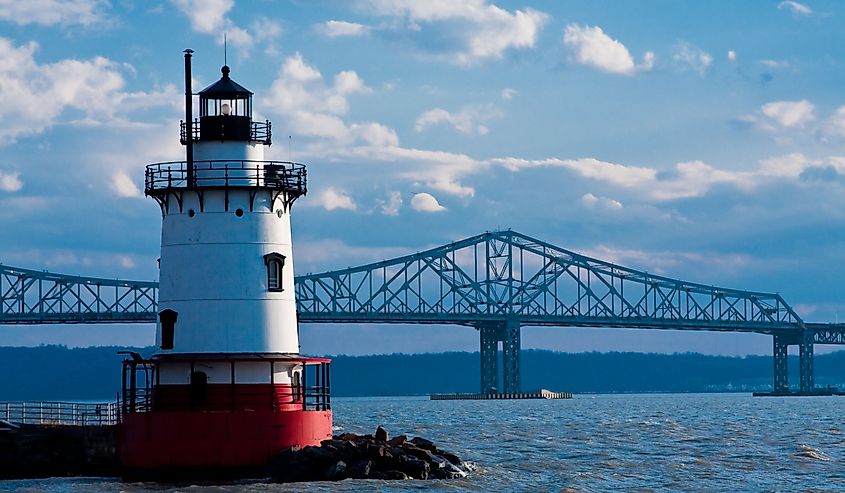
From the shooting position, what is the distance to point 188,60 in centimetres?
2905

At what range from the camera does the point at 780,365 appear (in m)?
164

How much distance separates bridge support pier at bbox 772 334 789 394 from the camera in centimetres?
16261

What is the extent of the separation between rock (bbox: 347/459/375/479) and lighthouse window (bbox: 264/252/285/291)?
3.37 meters

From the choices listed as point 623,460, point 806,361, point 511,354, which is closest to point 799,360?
point 806,361

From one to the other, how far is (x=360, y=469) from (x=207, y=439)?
2657 millimetres

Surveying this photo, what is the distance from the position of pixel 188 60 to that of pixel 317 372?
6100 millimetres

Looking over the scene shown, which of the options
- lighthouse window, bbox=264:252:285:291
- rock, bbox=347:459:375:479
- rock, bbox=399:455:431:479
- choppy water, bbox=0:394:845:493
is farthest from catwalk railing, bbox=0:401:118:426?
rock, bbox=399:455:431:479

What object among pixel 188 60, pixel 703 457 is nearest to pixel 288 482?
pixel 188 60

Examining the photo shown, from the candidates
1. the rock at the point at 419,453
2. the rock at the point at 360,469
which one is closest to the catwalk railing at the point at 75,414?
the rock at the point at 360,469

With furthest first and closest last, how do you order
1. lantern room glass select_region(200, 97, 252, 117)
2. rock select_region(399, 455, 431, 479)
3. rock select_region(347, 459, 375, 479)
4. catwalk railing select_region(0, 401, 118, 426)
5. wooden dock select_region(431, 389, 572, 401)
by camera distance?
wooden dock select_region(431, 389, 572, 401)
catwalk railing select_region(0, 401, 118, 426)
lantern room glass select_region(200, 97, 252, 117)
rock select_region(399, 455, 431, 479)
rock select_region(347, 459, 375, 479)

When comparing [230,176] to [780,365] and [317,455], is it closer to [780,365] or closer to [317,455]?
[317,455]

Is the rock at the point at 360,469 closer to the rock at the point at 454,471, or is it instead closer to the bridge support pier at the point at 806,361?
the rock at the point at 454,471

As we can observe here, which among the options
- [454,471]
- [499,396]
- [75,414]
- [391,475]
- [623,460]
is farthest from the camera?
[499,396]

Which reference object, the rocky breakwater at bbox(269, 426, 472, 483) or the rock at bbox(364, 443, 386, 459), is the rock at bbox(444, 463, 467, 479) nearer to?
the rocky breakwater at bbox(269, 426, 472, 483)
